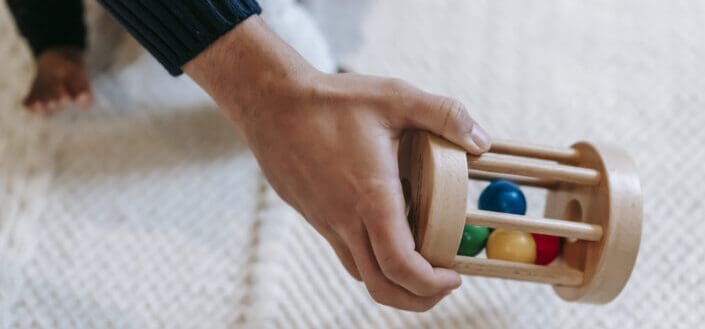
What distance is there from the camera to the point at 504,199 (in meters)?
0.62

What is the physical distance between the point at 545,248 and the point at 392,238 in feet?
0.60

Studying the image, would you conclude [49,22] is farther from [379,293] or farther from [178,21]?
[379,293]

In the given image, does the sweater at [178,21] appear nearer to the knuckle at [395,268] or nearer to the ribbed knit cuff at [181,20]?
the ribbed knit cuff at [181,20]

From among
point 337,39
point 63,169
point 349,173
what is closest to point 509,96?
point 337,39

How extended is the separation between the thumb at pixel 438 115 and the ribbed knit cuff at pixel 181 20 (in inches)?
6.0

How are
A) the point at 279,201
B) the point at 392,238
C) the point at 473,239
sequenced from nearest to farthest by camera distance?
1. the point at 392,238
2. the point at 473,239
3. the point at 279,201

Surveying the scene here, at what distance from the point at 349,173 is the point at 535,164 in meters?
0.16

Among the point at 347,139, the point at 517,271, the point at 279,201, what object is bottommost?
the point at 279,201

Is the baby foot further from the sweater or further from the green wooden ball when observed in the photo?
the green wooden ball

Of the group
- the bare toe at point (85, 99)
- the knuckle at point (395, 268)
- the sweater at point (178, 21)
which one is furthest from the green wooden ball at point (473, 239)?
the bare toe at point (85, 99)

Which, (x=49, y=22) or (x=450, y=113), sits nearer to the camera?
(x=450, y=113)

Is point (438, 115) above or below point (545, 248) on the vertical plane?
above

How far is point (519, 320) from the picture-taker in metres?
0.70

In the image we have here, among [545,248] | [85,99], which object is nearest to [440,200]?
[545,248]
